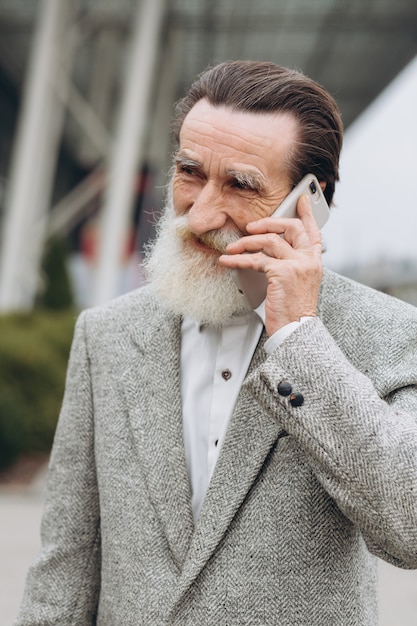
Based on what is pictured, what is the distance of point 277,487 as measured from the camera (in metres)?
1.63

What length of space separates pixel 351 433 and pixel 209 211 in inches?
23.4

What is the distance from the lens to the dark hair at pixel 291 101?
1.74 m

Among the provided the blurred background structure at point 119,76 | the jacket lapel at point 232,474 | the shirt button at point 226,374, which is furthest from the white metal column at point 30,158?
the jacket lapel at point 232,474

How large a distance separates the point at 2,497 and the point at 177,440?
592 centimetres

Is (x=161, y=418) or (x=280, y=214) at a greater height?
(x=280, y=214)

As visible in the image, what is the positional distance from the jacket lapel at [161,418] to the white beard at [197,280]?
3.5 inches

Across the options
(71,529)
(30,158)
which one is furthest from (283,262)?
(30,158)

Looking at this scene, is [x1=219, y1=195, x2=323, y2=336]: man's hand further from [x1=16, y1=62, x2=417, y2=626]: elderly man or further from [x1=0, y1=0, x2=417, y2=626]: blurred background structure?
[x1=0, y1=0, x2=417, y2=626]: blurred background structure

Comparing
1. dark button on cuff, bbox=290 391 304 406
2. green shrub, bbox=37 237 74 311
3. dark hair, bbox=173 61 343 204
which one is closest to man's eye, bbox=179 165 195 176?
dark hair, bbox=173 61 343 204

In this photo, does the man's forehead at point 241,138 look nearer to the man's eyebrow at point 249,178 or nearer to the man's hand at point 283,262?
the man's eyebrow at point 249,178

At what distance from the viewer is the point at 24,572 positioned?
Answer: 5250 mm

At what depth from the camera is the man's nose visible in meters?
1.70

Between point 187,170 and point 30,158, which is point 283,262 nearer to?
point 187,170

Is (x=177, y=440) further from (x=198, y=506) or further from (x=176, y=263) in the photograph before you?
(x=176, y=263)
